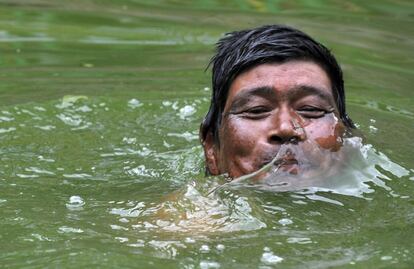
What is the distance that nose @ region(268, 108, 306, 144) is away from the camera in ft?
12.7

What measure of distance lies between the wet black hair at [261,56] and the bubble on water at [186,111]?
1.35 metres

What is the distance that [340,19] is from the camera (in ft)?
26.9

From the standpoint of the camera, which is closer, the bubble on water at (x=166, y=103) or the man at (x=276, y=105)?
the man at (x=276, y=105)

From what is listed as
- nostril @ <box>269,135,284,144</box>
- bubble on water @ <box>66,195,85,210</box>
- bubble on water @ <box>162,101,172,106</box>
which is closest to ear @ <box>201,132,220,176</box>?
nostril @ <box>269,135,284,144</box>

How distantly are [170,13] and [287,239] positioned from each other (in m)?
5.26

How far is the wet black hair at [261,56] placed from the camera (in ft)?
13.8

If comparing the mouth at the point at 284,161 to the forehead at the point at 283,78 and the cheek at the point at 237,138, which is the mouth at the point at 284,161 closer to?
the cheek at the point at 237,138

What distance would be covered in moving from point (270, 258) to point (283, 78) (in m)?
1.12

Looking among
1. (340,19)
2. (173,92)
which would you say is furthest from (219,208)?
(340,19)

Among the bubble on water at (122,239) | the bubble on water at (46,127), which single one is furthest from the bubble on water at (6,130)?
the bubble on water at (122,239)

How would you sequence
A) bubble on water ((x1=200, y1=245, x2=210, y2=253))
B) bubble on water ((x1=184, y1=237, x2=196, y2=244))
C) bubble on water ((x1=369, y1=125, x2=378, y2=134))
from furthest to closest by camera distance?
bubble on water ((x1=369, y1=125, x2=378, y2=134)) < bubble on water ((x1=184, y1=237, x2=196, y2=244)) < bubble on water ((x1=200, y1=245, x2=210, y2=253))

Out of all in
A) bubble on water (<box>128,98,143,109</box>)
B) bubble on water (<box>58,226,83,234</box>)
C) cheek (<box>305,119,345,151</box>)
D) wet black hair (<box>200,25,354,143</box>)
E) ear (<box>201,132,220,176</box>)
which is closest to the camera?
bubble on water (<box>58,226,83,234</box>)

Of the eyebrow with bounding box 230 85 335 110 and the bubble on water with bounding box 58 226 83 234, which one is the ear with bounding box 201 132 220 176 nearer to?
the eyebrow with bounding box 230 85 335 110

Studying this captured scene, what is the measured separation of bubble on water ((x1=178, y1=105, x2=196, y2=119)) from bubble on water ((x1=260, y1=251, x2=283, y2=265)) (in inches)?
106
